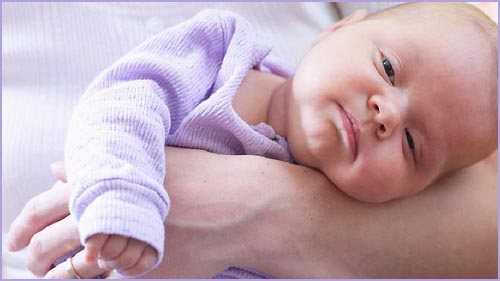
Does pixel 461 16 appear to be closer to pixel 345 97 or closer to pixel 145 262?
pixel 345 97

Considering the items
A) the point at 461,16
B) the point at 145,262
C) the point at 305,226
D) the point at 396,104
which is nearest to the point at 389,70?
the point at 396,104

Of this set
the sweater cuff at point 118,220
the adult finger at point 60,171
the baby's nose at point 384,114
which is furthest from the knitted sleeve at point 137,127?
the baby's nose at point 384,114

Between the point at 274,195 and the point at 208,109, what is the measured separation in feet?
0.52

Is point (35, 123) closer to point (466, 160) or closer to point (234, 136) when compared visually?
point (234, 136)

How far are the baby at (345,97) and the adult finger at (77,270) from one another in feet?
0.50

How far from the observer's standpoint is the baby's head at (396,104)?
89cm

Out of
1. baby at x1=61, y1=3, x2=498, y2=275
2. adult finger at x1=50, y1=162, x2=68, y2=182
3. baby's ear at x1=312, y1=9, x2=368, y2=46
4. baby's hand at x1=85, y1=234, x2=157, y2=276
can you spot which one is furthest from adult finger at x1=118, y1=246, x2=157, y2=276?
baby's ear at x1=312, y1=9, x2=368, y2=46

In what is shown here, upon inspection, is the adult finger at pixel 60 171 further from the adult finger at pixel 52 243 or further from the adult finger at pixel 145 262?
the adult finger at pixel 145 262

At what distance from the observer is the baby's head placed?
0.89 m

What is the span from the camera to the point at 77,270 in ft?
2.73

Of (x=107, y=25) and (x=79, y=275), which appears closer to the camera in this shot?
(x=79, y=275)

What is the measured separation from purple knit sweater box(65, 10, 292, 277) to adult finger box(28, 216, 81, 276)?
109mm

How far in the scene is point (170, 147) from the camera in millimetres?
904

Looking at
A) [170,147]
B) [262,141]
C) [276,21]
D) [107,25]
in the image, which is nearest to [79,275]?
[170,147]
